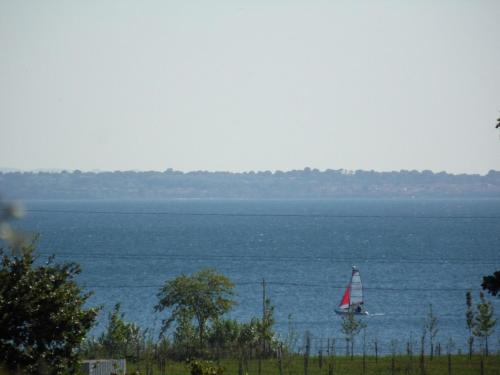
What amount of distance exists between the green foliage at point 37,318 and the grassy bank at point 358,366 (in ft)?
30.1

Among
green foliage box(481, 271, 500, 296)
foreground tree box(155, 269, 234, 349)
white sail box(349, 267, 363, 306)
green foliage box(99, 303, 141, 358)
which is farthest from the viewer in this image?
white sail box(349, 267, 363, 306)

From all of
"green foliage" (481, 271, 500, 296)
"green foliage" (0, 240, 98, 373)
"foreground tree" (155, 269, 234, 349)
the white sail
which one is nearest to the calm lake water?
the white sail

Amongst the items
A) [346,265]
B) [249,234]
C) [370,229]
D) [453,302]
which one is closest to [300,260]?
[346,265]

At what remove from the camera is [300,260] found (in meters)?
122

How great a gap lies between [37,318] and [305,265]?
9336cm

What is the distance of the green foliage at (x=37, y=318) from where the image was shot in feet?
74.8

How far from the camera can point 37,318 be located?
23.5m

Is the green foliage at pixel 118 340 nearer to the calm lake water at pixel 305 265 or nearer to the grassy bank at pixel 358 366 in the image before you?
the grassy bank at pixel 358 366

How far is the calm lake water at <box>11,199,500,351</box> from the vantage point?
235ft

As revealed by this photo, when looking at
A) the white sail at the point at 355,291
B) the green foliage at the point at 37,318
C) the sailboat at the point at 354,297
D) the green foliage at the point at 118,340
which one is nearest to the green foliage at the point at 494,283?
the green foliage at the point at 37,318

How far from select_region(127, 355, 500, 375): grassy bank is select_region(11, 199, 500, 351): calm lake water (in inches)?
288

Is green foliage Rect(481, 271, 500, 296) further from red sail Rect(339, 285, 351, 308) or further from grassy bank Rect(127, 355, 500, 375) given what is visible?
red sail Rect(339, 285, 351, 308)

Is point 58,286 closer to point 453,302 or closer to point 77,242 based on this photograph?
point 453,302

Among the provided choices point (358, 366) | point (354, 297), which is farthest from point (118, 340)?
point (354, 297)
